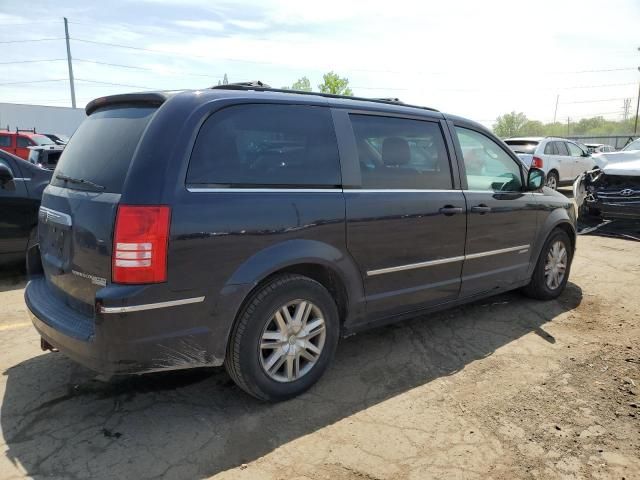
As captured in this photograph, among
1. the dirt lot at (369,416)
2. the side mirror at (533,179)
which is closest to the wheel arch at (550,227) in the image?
the side mirror at (533,179)

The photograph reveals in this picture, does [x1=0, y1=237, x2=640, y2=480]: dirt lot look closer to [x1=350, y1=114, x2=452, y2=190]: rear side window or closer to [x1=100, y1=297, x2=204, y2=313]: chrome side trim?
[x1=100, y1=297, x2=204, y2=313]: chrome side trim

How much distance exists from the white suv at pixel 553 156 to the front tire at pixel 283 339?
1111cm

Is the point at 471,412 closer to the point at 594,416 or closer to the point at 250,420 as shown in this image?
the point at 594,416

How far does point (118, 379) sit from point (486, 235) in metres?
3.03

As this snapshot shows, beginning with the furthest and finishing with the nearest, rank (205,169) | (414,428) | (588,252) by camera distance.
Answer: (588,252) < (414,428) < (205,169)

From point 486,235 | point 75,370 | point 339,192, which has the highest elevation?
point 339,192

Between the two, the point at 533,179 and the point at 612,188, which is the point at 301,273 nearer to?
the point at 533,179

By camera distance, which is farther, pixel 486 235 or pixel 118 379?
pixel 486 235

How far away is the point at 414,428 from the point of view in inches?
114

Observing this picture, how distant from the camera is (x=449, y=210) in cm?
383

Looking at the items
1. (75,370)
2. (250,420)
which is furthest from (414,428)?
(75,370)

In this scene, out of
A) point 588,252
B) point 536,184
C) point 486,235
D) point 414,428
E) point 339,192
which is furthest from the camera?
point 588,252

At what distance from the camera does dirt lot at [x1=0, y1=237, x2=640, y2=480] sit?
254cm

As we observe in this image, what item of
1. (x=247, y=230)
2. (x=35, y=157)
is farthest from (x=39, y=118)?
(x=247, y=230)
